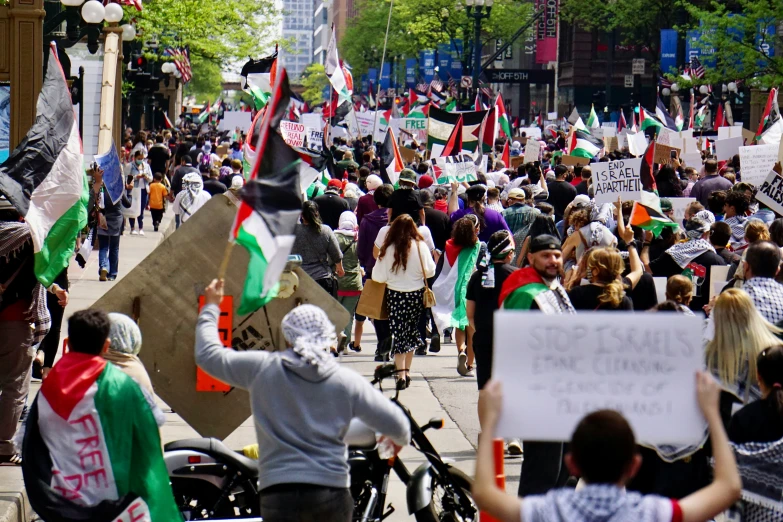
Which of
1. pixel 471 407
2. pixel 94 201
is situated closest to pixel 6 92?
pixel 94 201

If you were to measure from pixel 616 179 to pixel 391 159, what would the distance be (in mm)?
6662

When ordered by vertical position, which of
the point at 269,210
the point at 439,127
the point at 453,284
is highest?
the point at 439,127

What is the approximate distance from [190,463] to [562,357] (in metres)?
3.02

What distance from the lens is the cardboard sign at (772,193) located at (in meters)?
12.6

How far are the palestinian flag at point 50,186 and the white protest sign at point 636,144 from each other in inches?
694

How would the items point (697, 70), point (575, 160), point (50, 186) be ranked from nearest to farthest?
point (50, 186) < point (575, 160) < point (697, 70)

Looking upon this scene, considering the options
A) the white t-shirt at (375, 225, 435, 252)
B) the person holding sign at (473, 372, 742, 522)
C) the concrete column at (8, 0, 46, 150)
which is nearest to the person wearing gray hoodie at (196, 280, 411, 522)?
the person holding sign at (473, 372, 742, 522)

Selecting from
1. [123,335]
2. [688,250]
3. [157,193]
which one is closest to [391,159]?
[157,193]

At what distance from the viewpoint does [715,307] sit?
629 cm

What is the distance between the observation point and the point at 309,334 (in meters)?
5.04

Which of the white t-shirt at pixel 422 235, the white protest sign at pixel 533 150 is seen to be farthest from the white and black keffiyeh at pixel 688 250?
the white protest sign at pixel 533 150

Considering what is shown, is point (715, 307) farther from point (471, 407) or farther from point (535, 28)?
point (535, 28)

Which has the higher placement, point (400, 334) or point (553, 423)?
point (553, 423)

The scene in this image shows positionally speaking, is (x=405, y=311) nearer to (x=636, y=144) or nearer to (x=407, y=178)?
(x=407, y=178)
